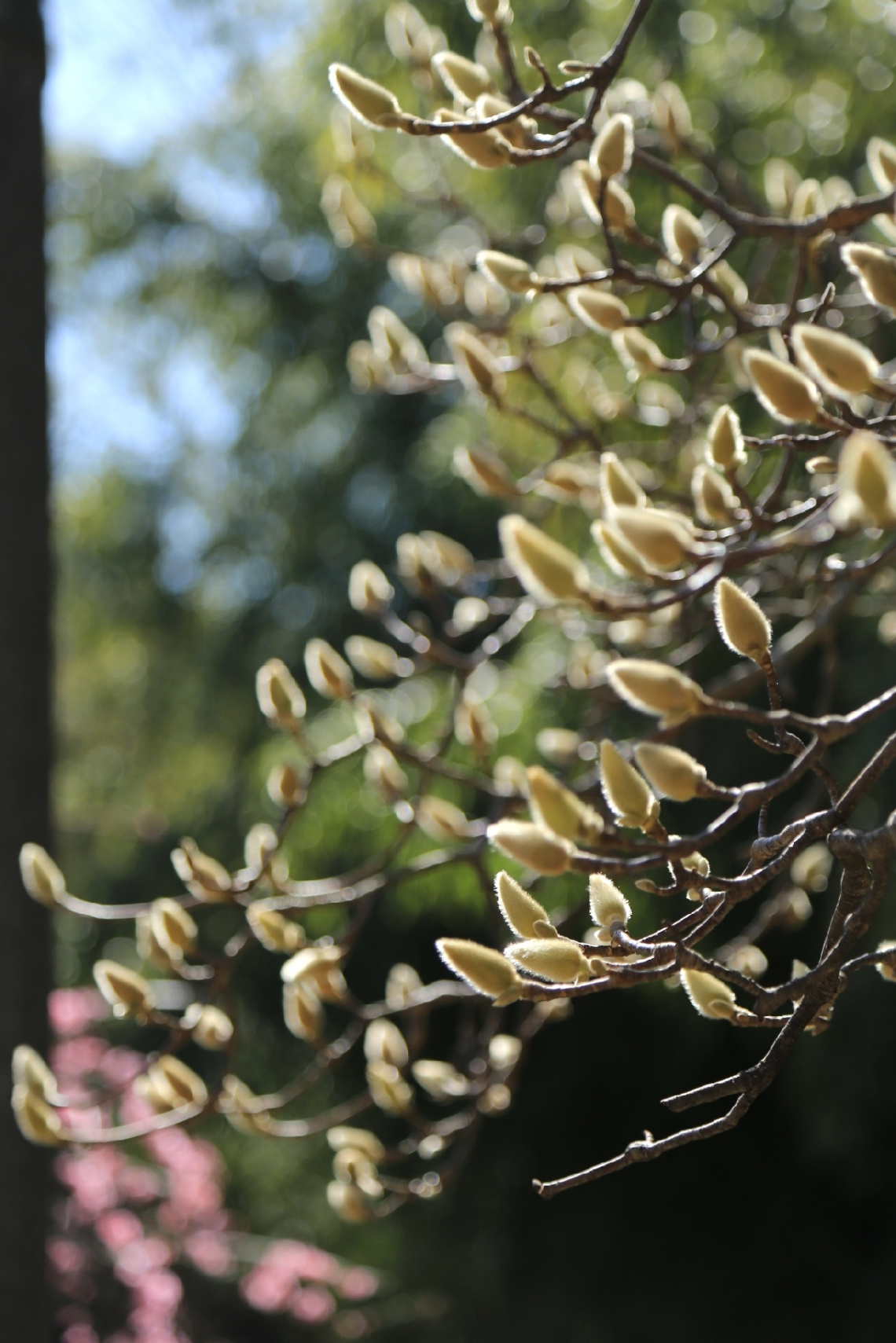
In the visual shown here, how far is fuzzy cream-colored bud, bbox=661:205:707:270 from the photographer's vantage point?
68 centimetres

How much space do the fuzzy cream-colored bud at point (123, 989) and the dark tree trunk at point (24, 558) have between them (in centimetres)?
47

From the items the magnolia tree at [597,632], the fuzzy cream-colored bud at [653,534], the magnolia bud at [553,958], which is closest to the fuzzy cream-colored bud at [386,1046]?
the magnolia tree at [597,632]

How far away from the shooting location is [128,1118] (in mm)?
2898

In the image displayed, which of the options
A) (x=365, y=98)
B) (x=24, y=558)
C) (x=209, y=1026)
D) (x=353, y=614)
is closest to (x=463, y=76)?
(x=365, y=98)

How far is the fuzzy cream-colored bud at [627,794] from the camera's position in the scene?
41cm

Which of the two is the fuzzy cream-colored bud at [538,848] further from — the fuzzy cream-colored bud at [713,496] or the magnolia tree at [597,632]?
the fuzzy cream-colored bud at [713,496]

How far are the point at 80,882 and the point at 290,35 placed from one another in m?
2.99

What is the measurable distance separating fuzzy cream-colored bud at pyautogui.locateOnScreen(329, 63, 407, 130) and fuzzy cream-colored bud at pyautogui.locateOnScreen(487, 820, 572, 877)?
1.25 ft

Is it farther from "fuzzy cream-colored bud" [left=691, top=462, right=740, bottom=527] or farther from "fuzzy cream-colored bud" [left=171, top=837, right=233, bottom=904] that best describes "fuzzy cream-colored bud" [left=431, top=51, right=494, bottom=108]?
"fuzzy cream-colored bud" [left=171, top=837, right=233, bottom=904]

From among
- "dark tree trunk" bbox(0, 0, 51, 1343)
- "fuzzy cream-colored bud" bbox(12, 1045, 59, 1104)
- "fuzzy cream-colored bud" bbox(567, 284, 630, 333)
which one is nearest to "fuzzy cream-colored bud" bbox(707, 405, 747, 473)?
"fuzzy cream-colored bud" bbox(567, 284, 630, 333)

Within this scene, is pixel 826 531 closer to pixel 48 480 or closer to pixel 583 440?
pixel 583 440

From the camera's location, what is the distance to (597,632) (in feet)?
3.36

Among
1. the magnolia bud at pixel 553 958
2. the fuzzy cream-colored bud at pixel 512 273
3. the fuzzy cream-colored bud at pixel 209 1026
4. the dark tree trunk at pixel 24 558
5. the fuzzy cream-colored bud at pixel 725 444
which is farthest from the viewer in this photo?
the dark tree trunk at pixel 24 558

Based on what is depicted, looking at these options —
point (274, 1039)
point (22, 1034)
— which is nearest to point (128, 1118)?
point (274, 1039)
